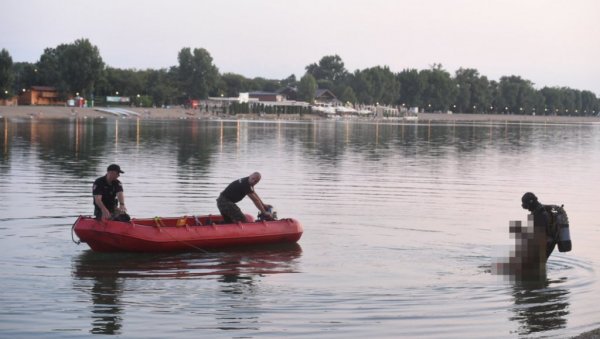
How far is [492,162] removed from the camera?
176 ft

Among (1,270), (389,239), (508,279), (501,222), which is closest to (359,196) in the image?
(501,222)

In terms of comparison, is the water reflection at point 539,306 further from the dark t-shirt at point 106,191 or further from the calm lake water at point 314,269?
the dark t-shirt at point 106,191

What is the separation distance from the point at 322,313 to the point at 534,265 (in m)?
5.34

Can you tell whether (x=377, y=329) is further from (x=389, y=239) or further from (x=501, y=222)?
(x=501, y=222)

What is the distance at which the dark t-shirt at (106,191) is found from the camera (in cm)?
2016

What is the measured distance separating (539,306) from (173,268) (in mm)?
7320

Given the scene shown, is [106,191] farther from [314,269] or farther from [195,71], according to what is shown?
[195,71]

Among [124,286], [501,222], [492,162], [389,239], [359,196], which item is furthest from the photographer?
[492,162]

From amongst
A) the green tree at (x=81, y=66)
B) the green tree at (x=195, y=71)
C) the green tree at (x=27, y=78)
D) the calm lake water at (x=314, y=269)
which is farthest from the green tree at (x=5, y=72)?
the calm lake water at (x=314, y=269)

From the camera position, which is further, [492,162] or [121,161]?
[492,162]

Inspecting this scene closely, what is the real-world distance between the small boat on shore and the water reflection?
6.27 m

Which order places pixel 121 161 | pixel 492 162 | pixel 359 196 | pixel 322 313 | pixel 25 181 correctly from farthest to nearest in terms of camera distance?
pixel 492 162, pixel 121 161, pixel 25 181, pixel 359 196, pixel 322 313

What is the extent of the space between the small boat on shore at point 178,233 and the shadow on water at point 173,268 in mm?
194

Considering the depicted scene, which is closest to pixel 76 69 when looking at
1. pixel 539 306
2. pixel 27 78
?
pixel 27 78
